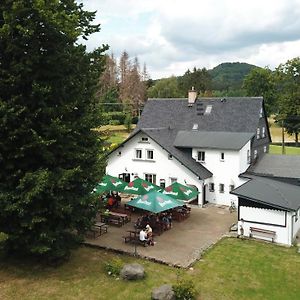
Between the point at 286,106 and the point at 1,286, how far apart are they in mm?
65443

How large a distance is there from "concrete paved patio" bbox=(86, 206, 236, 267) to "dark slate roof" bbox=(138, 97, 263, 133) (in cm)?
1023

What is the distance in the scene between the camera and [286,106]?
235ft

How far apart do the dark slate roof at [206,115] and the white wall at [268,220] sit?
40.9 feet

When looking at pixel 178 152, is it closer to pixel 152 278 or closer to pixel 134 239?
pixel 134 239

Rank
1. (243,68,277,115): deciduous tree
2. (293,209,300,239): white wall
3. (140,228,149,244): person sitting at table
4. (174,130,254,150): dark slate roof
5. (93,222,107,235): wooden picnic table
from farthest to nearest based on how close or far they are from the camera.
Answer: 1. (243,68,277,115): deciduous tree
2. (174,130,254,150): dark slate roof
3. (293,209,300,239): white wall
4. (93,222,107,235): wooden picnic table
5. (140,228,149,244): person sitting at table

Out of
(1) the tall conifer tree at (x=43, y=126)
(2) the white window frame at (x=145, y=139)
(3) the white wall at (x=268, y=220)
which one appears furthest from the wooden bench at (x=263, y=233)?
(2) the white window frame at (x=145, y=139)

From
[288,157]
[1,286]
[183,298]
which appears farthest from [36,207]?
[288,157]

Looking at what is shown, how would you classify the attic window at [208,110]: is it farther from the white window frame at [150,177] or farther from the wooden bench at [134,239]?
the wooden bench at [134,239]

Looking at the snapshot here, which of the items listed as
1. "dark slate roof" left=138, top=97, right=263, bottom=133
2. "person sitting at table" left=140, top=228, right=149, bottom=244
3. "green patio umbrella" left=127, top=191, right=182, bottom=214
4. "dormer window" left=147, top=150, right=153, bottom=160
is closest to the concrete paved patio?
"person sitting at table" left=140, top=228, right=149, bottom=244

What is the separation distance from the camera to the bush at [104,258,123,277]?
58.3 ft

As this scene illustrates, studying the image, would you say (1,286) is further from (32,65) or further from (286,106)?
(286,106)

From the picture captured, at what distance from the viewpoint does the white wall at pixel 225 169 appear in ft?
107

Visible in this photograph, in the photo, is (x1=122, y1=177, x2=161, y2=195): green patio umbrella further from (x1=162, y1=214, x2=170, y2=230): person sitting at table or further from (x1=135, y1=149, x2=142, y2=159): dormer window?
(x1=135, y1=149, x2=142, y2=159): dormer window

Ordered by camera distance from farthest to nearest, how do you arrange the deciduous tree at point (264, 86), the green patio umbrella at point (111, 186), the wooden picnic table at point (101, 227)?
the deciduous tree at point (264, 86) < the green patio umbrella at point (111, 186) < the wooden picnic table at point (101, 227)
